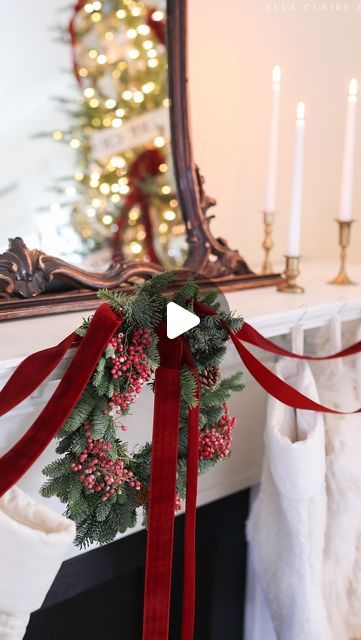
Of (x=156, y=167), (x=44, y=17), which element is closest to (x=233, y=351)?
A: (x=156, y=167)

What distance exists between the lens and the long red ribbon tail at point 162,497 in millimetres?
722

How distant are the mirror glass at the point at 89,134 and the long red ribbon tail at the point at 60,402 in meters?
0.25

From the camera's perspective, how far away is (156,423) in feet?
2.38

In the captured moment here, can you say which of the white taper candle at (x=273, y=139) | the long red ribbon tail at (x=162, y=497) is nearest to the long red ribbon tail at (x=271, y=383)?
the long red ribbon tail at (x=162, y=497)

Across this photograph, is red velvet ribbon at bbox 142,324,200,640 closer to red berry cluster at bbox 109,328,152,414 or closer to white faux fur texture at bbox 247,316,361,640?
red berry cluster at bbox 109,328,152,414

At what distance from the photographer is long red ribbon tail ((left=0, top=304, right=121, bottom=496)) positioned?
63cm

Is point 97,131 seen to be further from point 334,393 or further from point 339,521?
point 339,521

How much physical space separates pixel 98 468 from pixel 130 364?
133 mm

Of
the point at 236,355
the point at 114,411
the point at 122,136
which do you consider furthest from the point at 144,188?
the point at 114,411

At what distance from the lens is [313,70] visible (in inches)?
57.8

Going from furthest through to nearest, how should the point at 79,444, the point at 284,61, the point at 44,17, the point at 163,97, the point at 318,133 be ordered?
the point at 318,133, the point at 284,61, the point at 163,97, the point at 44,17, the point at 79,444

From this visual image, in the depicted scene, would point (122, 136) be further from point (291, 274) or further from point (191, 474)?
point (191, 474)

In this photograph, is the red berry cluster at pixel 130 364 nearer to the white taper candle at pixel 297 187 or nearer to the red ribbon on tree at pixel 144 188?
the red ribbon on tree at pixel 144 188

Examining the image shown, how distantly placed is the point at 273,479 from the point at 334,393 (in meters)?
0.19
